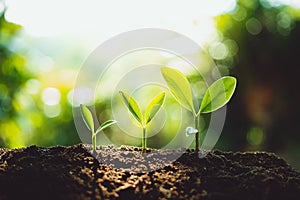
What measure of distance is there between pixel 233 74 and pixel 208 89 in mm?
1577

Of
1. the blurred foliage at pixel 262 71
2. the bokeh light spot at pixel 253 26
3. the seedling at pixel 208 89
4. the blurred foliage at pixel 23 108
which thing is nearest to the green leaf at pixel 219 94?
the seedling at pixel 208 89

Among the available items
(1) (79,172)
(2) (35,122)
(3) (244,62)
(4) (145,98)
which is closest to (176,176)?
(1) (79,172)

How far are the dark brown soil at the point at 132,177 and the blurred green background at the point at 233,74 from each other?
4.31 ft

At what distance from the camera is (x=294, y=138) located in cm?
211

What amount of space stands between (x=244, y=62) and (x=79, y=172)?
1.80 m

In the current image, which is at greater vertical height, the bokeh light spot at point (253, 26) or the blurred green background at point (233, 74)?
the bokeh light spot at point (253, 26)

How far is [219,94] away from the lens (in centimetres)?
66

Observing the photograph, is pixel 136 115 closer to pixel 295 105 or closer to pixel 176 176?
pixel 176 176

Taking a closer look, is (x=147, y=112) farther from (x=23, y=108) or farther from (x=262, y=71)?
(x=262, y=71)

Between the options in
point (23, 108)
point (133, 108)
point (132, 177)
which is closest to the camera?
point (132, 177)

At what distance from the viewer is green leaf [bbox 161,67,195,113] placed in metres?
0.65

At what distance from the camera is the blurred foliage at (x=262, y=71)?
6.92 ft

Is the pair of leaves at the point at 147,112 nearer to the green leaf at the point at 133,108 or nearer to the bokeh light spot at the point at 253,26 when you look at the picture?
the green leaf at the point at 133,108

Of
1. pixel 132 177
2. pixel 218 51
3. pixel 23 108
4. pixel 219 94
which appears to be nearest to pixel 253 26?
pixel 218 51
